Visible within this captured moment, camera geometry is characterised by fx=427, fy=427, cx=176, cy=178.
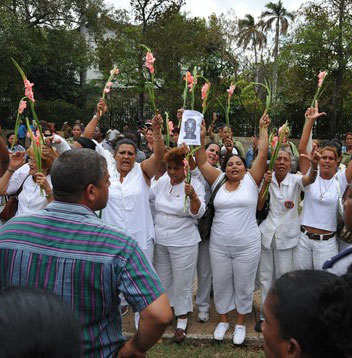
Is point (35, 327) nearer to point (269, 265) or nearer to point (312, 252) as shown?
point (312, 252)

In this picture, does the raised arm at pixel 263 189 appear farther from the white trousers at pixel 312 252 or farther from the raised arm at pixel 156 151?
the raised arm at pixel 156 151

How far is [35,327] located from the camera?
104cm

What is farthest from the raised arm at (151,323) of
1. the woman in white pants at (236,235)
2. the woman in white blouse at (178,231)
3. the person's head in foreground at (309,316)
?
the woman in white pants at (236,235)

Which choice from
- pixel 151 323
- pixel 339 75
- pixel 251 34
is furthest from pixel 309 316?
pixel 251 34

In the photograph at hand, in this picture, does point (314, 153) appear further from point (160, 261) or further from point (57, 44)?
point (57, 44)

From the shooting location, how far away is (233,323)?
4562 mm

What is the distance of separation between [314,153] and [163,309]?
2.57m

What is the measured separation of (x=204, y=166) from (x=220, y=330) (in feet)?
5.41

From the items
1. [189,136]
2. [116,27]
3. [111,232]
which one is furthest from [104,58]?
[111,232]

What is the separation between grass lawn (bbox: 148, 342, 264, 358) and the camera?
3993mm

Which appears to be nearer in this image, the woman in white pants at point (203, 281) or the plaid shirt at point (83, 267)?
the plaid shirt at point (83, 267)

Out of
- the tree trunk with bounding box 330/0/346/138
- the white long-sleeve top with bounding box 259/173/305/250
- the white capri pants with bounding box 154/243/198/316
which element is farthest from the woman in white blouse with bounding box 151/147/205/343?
the tree trunk with bounding box 330/0/346/138

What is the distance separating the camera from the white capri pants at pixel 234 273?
4.19 meters

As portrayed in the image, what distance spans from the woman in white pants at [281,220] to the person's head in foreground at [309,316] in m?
2.79
